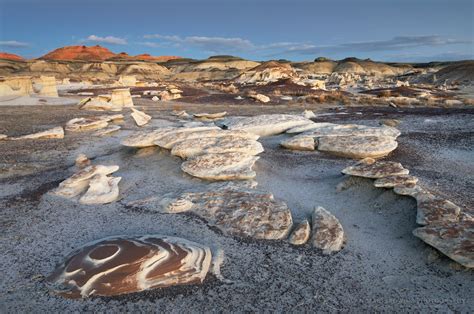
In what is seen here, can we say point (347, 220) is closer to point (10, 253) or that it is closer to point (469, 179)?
point (469, 179)

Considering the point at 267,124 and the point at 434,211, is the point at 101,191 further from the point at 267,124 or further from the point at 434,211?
the point at 267,124

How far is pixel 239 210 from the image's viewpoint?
191 inches

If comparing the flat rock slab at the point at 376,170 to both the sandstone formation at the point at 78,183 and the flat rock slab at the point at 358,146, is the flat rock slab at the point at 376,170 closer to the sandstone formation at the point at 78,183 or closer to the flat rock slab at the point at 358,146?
the flat rock slab at the point at 358,146

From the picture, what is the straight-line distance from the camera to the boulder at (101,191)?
17.8 ft

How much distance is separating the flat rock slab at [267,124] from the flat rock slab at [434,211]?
5531 millimetres

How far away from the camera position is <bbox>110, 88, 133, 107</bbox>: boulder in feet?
61.1

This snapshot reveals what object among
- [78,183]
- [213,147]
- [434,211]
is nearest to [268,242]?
[434,211]

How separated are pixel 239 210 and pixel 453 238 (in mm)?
2493

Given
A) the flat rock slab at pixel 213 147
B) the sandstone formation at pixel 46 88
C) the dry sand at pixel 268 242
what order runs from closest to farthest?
the dry sand at pixel 268 242 < the flat rock slab at pixel 213 147 < the sandstone formation at pixel 46 88

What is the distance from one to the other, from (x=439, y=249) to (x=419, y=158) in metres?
4.80

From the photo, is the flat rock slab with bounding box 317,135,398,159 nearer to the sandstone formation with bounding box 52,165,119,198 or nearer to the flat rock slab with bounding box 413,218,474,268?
the flat rock slab with bounding box 413,218,474,268

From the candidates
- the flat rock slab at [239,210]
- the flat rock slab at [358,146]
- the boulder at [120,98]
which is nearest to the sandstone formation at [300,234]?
the flat rock slab at [239,210]

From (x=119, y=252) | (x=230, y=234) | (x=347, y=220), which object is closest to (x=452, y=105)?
(x=347, y=220)

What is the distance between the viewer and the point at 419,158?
26.2 ft
